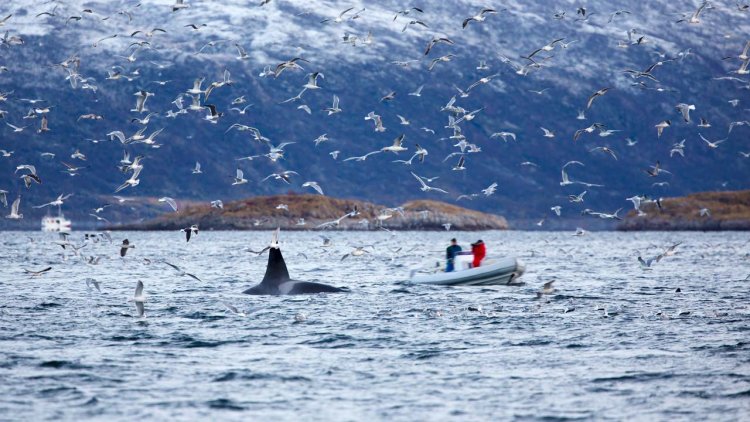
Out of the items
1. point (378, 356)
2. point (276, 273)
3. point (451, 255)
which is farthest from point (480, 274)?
point (378, 356)

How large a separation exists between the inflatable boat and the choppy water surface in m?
1.68

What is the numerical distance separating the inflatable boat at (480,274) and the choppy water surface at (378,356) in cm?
168

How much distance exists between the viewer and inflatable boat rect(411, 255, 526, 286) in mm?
57875

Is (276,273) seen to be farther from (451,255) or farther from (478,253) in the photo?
(478,253)

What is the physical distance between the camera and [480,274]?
57844mm

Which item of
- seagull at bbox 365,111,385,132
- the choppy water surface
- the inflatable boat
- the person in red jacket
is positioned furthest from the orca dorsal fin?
seagull at bbox 365,111,385,132

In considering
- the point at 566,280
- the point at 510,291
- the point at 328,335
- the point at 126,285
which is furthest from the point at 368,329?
the point at 566,280

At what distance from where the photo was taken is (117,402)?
89.4 ft

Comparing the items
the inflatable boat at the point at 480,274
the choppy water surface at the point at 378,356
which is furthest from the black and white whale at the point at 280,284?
the inflatable boat at the point at 480,274

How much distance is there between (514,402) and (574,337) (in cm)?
1058

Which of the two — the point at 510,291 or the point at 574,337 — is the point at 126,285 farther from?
the point at 574,337

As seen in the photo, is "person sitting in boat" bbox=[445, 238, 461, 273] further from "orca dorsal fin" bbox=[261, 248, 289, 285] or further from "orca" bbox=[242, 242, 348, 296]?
"orca dorsal fin" bbox=[261, 248, 289, 285]

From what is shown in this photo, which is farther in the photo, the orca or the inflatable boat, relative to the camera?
the inflatable boat

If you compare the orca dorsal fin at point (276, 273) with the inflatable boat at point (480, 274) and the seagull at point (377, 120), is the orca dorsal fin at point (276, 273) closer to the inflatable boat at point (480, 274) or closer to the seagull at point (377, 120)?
the inflatable boat at point (480, 274)
